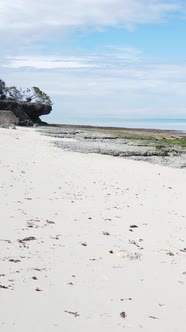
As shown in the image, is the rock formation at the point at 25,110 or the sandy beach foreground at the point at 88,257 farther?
the rock formation at the point at 25,110

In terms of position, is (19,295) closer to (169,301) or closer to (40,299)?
(40,299)

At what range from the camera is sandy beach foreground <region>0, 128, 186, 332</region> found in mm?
5113

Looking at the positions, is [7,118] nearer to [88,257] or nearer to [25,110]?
[25,110]

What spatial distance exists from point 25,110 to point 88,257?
55230 mm

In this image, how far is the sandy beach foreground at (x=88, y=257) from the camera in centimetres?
511

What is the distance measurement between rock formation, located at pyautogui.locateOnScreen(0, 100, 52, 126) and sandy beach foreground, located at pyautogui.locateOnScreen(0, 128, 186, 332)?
124ft

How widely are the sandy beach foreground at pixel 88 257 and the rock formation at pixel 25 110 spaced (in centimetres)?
3782

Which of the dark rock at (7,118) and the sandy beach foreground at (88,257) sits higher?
the dark rock at (7,118)

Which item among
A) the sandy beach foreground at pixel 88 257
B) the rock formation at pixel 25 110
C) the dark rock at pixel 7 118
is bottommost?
the sandy beach foreground at pixel 88 257

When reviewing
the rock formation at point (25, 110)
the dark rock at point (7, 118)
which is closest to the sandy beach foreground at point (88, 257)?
the dark rock at point (7, 118)

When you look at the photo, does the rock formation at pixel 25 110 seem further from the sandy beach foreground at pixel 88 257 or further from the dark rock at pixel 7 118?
the sandy beach foreground at pixel 88 257

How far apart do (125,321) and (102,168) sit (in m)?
12.7

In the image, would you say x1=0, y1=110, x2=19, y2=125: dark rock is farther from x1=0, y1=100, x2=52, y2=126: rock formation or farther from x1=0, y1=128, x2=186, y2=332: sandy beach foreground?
x1=0, y1=128, x2=186, y2=332: sandy beach foreground

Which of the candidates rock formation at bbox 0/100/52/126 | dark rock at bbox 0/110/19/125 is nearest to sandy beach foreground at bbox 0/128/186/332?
dark rock at bbox 0/110/19/125
